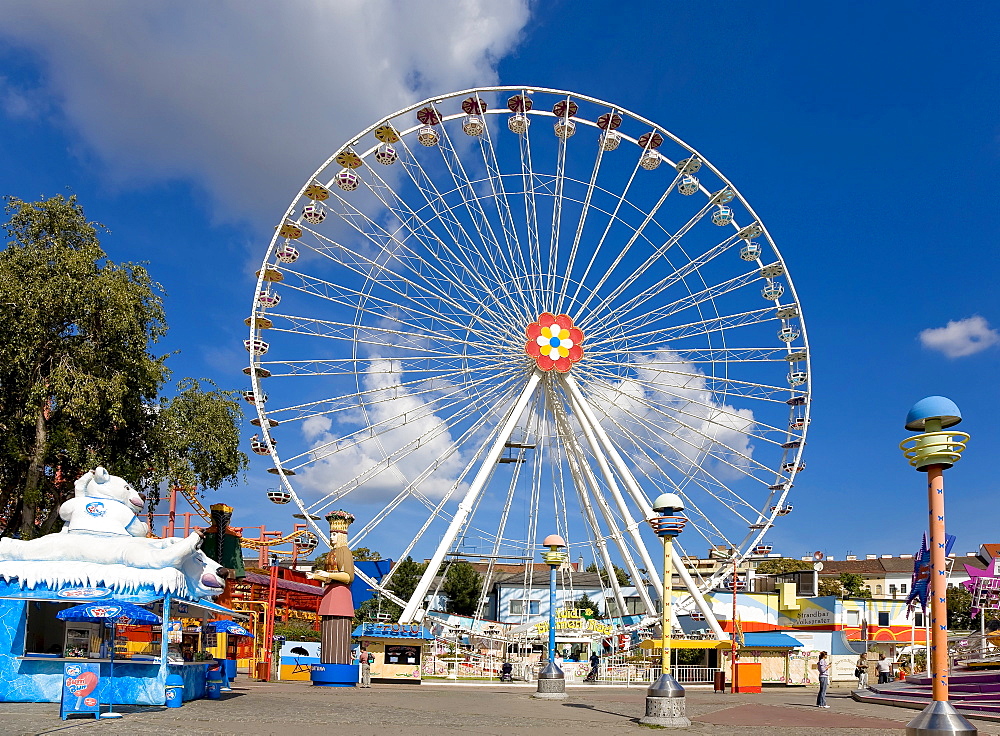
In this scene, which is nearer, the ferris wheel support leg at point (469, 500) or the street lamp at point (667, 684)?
the street lamp at point (667, 684)

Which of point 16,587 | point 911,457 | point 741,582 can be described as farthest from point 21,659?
point 741,582

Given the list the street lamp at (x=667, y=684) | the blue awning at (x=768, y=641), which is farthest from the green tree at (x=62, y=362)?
the blue awning at (x=768, y=641)

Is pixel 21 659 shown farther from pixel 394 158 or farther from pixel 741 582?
pixel 741 582

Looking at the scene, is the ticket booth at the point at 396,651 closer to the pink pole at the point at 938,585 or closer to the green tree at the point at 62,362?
the green tree at the point at 62,362

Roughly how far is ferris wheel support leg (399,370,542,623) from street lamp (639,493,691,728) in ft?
40.8

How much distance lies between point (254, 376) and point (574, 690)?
594 inches

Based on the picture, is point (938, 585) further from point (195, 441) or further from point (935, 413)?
point (195, 441)

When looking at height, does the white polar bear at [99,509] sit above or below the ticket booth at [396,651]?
above

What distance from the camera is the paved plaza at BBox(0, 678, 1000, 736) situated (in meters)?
14.6

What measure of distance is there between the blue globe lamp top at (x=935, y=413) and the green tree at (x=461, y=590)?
59.4 metres

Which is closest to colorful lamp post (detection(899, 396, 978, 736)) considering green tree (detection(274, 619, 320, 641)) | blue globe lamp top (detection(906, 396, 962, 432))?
blue globe lamp top (detection(906, 396, 962, 432))

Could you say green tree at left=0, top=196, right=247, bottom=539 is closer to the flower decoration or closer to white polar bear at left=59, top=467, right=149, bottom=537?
white polar bear at left=59, top=467, right=149, bottom=537

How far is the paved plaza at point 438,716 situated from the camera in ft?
47.9

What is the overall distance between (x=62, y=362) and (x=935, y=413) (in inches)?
893
